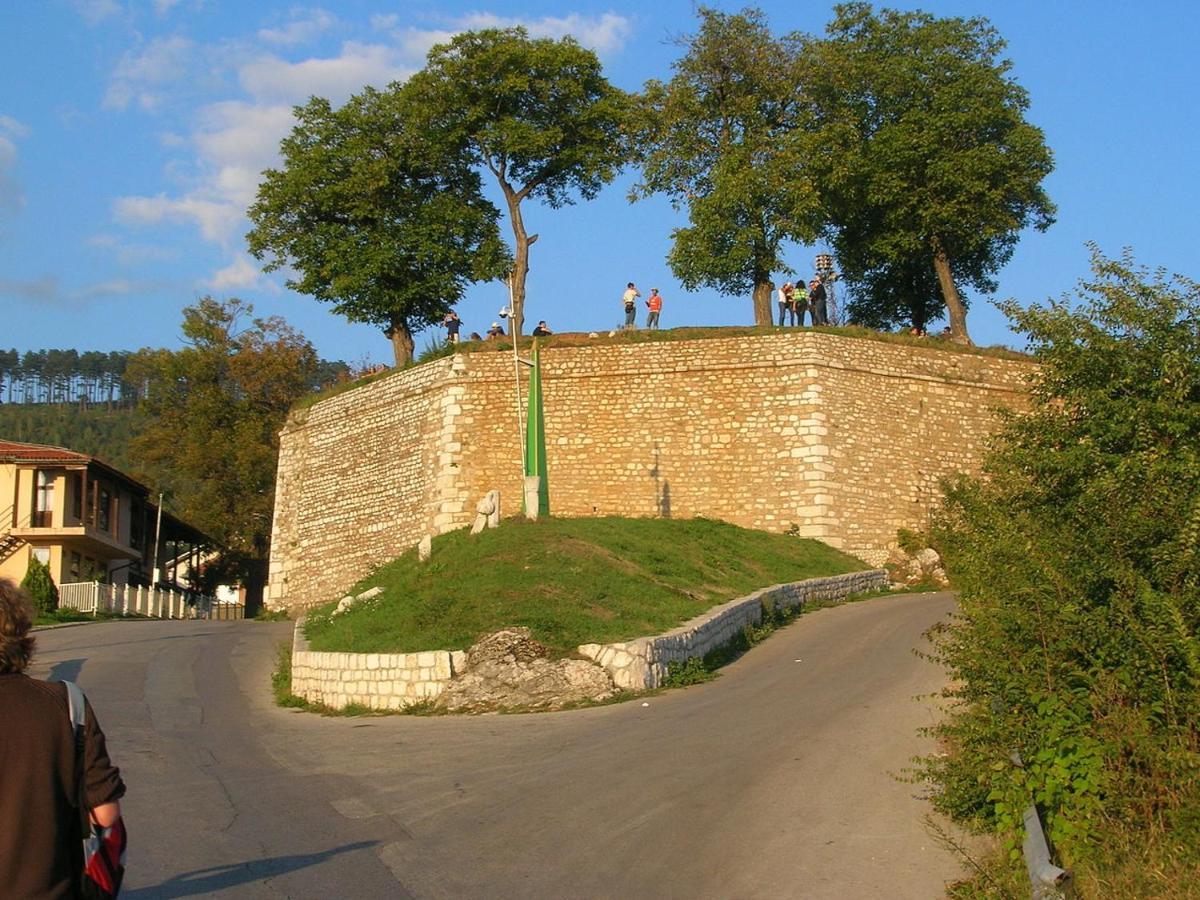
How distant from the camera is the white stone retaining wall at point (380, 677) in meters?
16.2

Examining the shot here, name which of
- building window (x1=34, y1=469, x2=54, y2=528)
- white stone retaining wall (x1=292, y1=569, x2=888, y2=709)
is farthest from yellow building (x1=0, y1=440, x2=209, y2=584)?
white stone retaining wall (x1=292, y1=569, x2=888, y2=709)

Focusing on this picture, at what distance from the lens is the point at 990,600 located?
351 inches

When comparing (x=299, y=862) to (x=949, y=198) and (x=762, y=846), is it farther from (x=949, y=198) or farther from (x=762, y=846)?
(x=949, y=198)

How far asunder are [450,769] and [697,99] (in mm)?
26923

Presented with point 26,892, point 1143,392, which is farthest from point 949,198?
point 26,892

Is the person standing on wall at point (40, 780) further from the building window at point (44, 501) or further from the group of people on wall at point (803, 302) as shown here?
the building window at point (44, 501)

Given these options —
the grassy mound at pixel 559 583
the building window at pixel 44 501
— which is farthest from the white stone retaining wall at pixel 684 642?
the building window at pixel 44 501

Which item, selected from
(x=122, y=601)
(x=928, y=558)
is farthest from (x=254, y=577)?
(x=928, y=558)

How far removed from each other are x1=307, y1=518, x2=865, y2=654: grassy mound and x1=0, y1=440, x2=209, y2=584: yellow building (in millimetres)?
19591

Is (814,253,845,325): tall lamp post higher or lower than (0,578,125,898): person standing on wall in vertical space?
higher

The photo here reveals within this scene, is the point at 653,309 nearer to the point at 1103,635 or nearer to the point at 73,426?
the point at 1103,635

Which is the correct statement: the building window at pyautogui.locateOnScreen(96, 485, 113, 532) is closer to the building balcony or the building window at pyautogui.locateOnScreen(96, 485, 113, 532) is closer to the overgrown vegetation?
the building balcony

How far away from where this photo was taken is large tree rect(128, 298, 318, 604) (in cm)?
5153

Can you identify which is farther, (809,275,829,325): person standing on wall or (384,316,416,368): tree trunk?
(384,316,416,368): tree trunk
